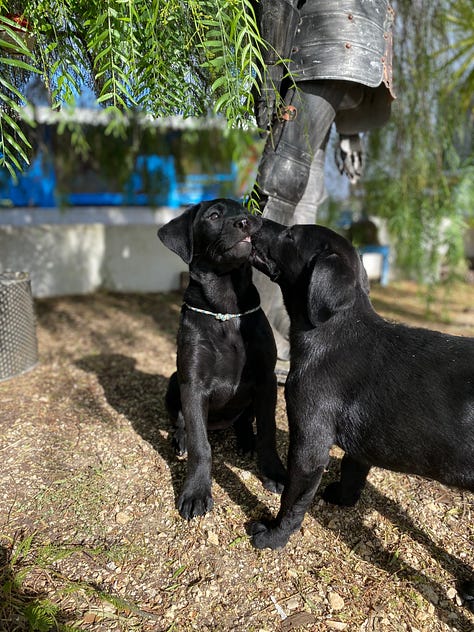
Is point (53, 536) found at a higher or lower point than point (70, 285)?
higher

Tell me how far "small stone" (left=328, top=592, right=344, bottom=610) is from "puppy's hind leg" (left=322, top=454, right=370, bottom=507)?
21.6 inches

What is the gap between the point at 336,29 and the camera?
281 cm

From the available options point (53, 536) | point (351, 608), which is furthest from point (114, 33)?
point (351, 608)

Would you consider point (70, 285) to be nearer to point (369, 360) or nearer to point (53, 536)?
point (53, 536)

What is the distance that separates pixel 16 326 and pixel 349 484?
2.81 meters

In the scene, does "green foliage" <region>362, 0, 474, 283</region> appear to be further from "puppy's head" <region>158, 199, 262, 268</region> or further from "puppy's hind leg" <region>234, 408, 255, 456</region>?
"puppy's hind leg" <region>234, 408, 255, 456</region>

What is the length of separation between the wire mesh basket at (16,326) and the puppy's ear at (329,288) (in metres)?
2.67

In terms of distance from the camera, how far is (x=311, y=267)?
7.45 ft

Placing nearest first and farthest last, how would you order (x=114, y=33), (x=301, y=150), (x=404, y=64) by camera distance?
(x=114, y=33) → (x=301, y=150) → (x=404, y=64)

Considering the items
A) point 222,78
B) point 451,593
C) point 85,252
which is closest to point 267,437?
point 451,593

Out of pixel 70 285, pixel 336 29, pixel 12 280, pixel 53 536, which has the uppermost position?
pixel 336 29

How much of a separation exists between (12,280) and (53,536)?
2.36 m

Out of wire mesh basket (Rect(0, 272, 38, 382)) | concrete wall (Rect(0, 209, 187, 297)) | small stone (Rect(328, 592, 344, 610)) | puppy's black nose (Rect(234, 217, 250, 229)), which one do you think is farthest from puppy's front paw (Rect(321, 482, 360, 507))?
concrete wall (Rect(0, 209, 187, 297))

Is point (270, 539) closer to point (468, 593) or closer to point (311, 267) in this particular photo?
point (468, 593)
